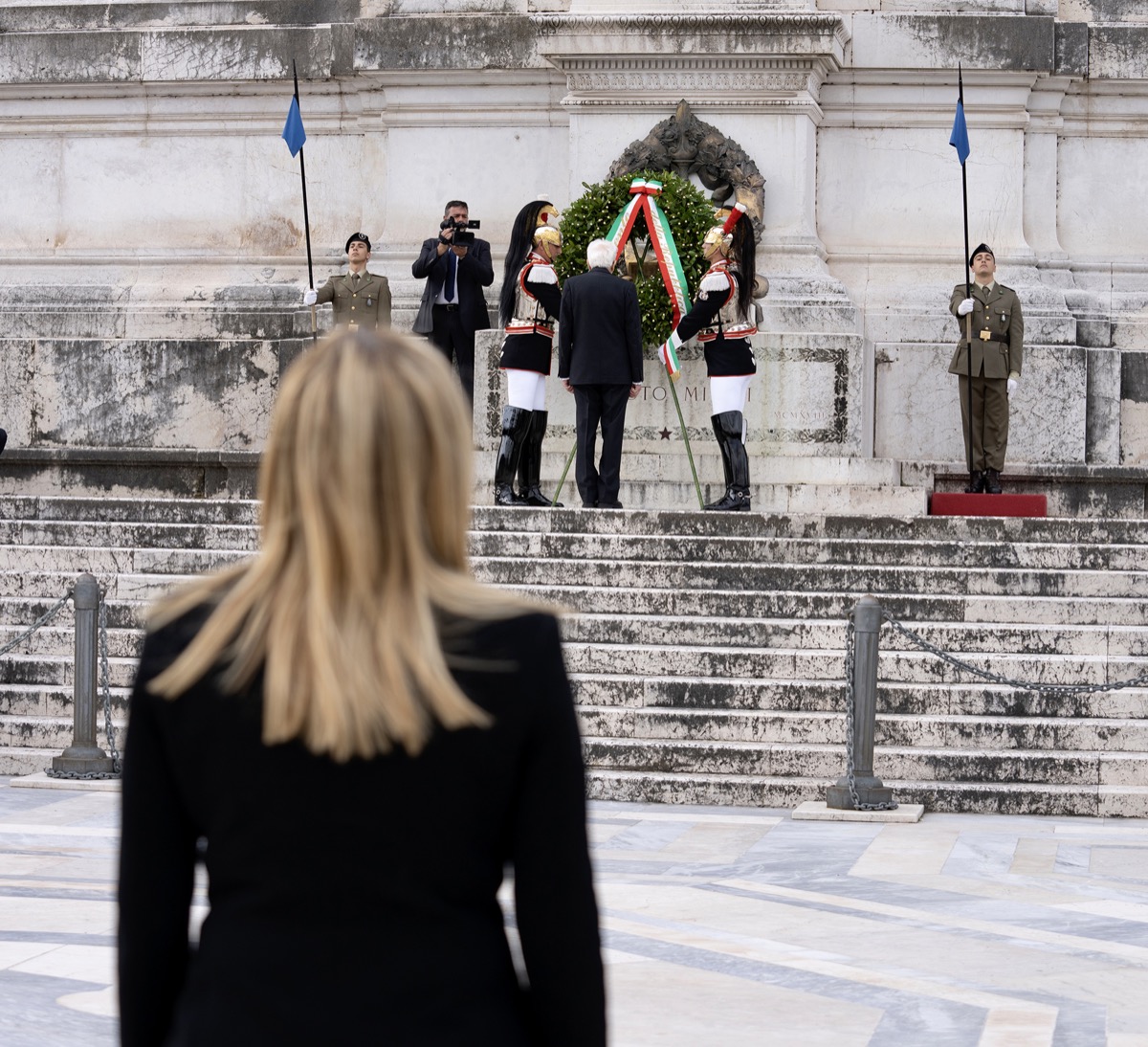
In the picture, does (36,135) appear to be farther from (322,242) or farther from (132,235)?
(322,242)

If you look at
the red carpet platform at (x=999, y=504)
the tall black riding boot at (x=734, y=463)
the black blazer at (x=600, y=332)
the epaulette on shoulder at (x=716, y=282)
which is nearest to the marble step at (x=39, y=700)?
the black blazer at (x=600, y=332)

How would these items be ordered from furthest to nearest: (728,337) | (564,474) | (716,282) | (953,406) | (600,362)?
(953,406) → (728,337) → (564,474) → (716,282) → (600,362)

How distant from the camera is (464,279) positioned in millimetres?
16078

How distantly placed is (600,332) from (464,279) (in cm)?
257

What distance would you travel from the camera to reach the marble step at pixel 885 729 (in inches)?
418

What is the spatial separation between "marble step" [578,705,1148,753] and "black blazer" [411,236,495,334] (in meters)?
5.54

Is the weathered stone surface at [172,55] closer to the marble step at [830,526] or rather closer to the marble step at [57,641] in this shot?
the marble step at [830,526]

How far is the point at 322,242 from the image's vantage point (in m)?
18.5

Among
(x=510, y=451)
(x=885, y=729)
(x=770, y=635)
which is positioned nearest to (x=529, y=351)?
(x=510, y=451)

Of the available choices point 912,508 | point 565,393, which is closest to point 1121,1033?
point 912,508

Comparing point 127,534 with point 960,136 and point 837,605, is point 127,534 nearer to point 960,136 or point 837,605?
point 837,605

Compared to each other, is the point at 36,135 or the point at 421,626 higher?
the point at 36,135

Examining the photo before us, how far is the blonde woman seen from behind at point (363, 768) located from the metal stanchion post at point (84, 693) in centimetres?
851

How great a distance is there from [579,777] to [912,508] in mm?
12947
